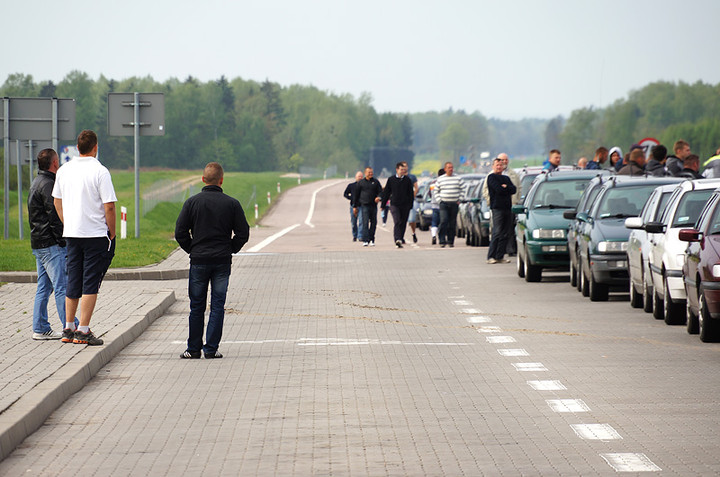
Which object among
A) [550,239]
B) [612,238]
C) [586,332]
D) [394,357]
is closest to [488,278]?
[550,239]

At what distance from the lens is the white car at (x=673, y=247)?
15.4 meters

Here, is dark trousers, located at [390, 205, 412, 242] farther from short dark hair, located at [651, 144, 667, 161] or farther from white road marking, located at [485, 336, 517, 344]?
white road marking, located at [485, 336, 517, 344]

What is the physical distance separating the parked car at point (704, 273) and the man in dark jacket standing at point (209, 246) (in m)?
4.27

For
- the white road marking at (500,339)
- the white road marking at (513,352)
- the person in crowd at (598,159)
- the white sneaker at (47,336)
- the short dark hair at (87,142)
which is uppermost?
the short dark hair at (87,142)

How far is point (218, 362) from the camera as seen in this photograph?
12.7m

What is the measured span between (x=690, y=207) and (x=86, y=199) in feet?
23.5

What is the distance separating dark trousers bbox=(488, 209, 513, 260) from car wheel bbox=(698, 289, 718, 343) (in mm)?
12786

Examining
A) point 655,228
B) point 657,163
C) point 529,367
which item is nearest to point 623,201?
point 657,163

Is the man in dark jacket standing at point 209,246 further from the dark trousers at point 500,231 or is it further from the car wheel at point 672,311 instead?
the dark trousers at point 500,231

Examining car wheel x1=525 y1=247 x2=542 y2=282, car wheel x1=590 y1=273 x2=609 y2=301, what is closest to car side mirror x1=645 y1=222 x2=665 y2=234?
car wheel x1=590 y1=273 x2=609 y2=301

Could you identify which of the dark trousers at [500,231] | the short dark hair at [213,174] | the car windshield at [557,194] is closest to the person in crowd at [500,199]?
the dark trousers at [500,231]

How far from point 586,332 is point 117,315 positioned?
16.6ft

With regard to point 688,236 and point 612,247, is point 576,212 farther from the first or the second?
point 688,236

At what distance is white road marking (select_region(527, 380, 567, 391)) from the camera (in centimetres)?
1065
